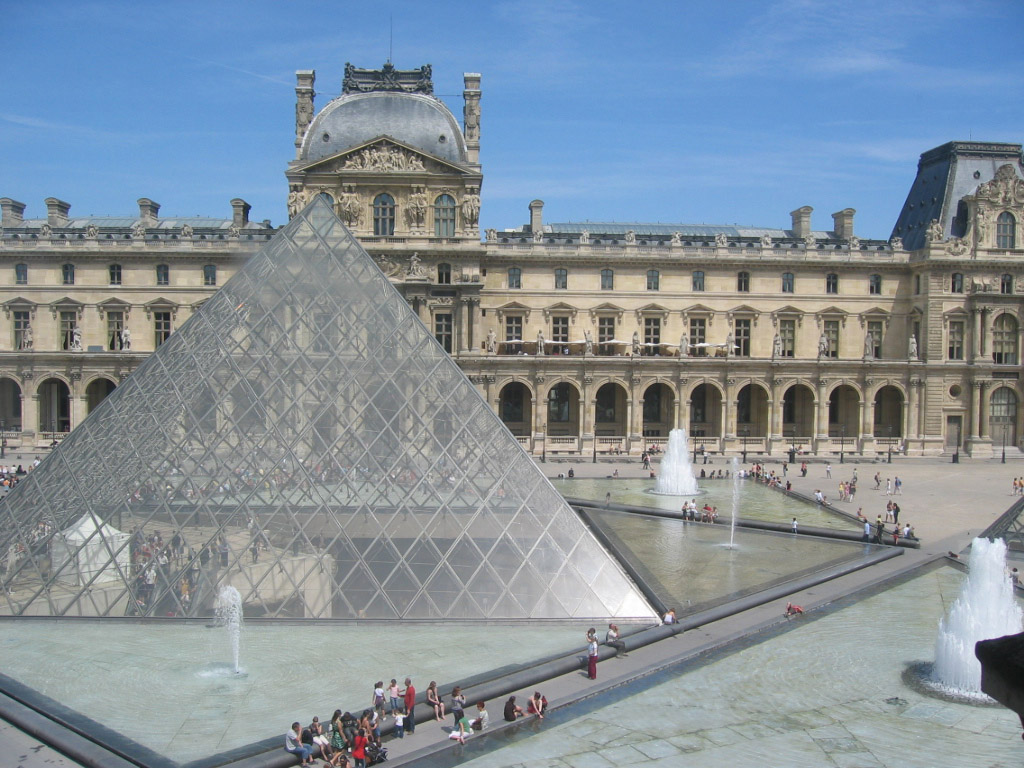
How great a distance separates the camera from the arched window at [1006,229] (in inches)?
2004

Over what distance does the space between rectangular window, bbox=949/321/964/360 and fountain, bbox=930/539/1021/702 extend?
38107mm

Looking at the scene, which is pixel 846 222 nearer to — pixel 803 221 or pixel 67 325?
pixel 803 221

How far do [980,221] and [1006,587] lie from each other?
134ft

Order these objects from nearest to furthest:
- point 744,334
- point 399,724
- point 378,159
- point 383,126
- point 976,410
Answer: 1. point 399,724
2. point 378,159
3. point 383,126
4. point 976,410
5. point 744,334

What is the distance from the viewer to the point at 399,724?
41.7ft

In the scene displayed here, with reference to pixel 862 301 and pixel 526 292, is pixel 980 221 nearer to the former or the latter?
pixel 862 301

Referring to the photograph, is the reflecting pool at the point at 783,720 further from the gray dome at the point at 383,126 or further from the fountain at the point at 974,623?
the gray dome at the point at 383,126

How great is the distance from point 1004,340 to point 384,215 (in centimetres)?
3686

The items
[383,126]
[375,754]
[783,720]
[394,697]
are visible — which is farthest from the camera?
[383,126]

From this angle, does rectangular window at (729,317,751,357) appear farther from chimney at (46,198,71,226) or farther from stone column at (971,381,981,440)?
chimney at (46,198,71,226)

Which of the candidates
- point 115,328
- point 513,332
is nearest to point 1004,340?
point 513,332

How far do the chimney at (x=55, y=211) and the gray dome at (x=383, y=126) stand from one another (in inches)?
710

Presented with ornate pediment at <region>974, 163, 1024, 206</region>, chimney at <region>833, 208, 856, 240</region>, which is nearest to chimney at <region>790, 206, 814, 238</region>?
chimney at <region>833, 208, 856, 240</region>

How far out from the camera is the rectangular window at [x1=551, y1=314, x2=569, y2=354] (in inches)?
2040
